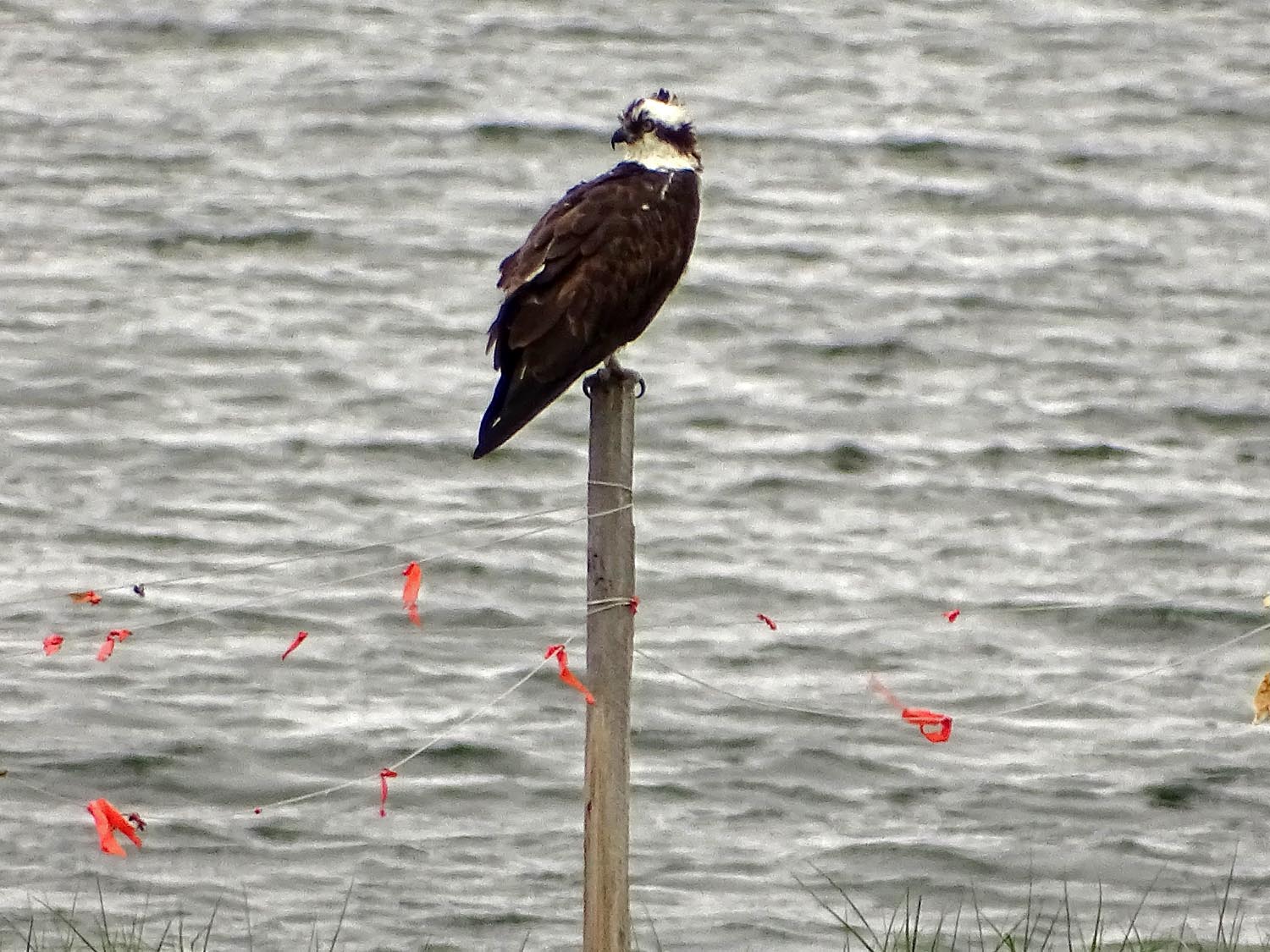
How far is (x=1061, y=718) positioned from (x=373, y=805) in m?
2.62

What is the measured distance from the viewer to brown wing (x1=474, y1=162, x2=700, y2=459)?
5.39 metres

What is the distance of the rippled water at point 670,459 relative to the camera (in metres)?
7.65

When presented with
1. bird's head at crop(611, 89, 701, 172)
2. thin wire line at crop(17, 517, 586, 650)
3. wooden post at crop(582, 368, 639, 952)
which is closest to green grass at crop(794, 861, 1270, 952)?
wooden post at crop(582, 368, 639, 952)

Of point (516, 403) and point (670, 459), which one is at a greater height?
point (516, 403)

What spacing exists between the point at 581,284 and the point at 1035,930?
2.08 meters

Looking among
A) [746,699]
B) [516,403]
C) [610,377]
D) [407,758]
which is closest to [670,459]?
[407,758]

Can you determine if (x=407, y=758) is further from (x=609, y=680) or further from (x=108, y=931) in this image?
(x=609, y=680)

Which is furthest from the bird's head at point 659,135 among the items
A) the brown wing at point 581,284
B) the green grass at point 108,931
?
the green grass at point 108,931

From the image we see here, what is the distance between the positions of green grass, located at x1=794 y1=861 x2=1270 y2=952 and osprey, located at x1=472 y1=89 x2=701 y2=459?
5.04 feet

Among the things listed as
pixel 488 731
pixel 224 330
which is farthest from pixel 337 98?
pixel 488 731

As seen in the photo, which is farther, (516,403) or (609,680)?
(516,403)

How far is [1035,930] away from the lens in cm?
598

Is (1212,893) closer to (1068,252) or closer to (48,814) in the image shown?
(48,814)

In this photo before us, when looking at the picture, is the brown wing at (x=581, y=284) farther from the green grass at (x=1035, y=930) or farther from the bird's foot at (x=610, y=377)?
the green grass at (x=1035, y=930)
